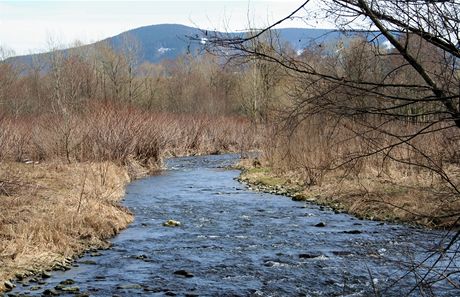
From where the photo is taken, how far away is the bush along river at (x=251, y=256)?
7168 mm

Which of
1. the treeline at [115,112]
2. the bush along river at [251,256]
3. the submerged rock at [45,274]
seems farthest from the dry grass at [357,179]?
the submerged rock at [45,274]

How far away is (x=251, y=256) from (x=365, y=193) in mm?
4280

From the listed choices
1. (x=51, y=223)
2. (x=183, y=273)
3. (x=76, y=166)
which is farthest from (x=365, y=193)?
(x=76, y=166)

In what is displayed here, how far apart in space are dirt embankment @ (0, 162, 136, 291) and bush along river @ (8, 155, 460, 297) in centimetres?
33

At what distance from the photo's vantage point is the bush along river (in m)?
7.17

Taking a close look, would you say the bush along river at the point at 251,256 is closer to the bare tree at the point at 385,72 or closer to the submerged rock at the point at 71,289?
the submerged rock at the point at 71,289

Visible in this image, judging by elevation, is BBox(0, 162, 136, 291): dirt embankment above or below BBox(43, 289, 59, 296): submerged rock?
above

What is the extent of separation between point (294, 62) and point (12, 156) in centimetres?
1866

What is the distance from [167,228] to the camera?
1134 centimetres

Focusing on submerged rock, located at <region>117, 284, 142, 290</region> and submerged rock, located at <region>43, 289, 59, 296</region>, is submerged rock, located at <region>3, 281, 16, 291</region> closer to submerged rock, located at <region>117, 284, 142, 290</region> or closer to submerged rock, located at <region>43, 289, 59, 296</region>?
submerged rock, located at <region>43, 289, 59, 296</region>

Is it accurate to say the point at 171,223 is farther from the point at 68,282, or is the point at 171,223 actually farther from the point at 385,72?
the point at 385,72

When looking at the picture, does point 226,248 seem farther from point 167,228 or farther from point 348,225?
point 348,225

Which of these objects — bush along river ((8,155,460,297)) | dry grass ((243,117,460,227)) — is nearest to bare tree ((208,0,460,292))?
bush along river ((8,155,460,297))

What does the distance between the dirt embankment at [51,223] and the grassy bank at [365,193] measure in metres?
5.00
